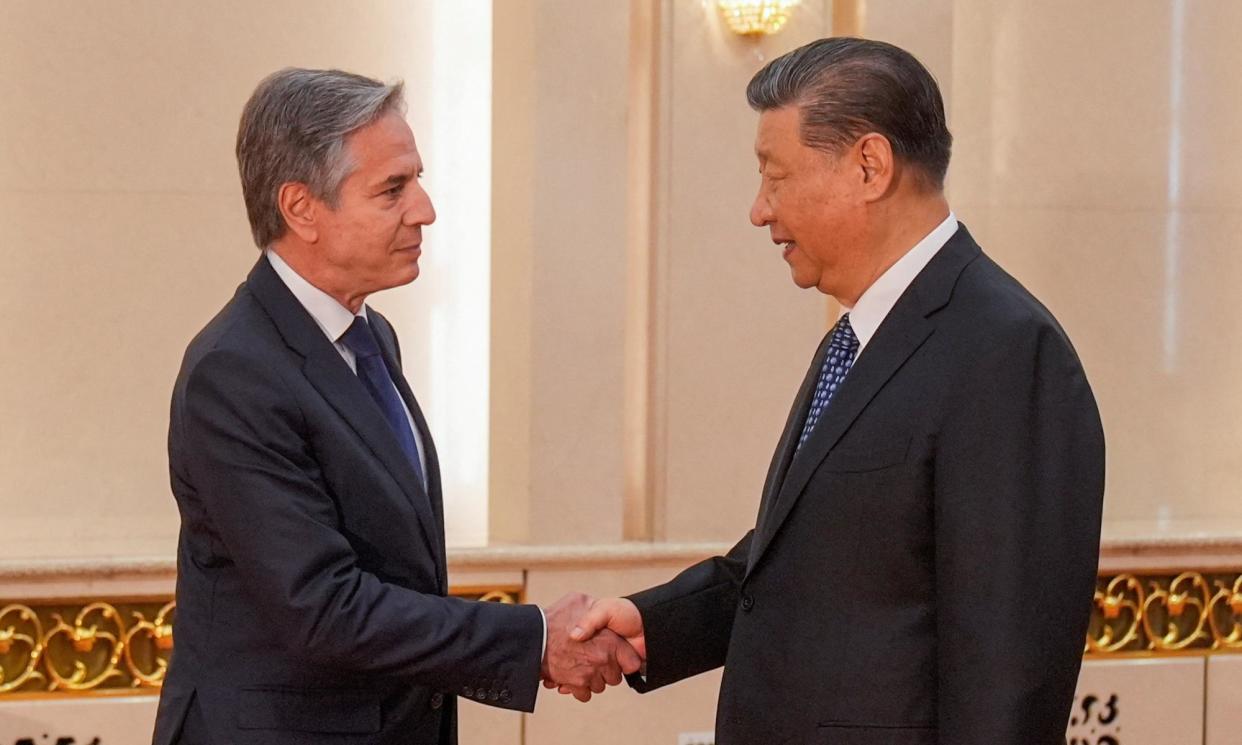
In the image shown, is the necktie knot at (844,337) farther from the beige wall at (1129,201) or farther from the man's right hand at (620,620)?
the beige wall at (1129,201)

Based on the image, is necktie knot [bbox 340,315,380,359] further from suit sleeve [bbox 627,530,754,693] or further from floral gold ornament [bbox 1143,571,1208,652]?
floral gold ornament [bbox 1143,571,1208,652]

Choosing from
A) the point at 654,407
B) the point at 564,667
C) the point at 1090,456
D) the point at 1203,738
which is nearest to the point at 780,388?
the point at 654,407

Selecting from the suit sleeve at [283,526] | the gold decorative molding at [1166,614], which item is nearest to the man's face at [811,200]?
the suit sleeve at [283,526]

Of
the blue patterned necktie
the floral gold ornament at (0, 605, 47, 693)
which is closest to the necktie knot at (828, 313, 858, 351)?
the blue patterned necktie

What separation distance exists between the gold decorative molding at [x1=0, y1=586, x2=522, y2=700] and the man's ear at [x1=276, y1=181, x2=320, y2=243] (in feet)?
6.29

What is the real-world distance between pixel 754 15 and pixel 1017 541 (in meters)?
2.96

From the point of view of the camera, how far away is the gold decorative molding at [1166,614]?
5070 millimetres

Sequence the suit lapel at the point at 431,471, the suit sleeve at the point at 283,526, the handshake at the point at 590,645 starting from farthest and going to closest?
the handshake at the point at 590,645 → the suit lapel at the point at 431,471 → the suit sleeve at the point at 283,526

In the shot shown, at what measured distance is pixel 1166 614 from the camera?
514cm

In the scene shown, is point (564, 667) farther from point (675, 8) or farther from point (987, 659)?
point (675, 8)

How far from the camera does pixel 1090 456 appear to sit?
2275mm

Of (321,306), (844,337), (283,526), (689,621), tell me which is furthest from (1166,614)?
(283,526)

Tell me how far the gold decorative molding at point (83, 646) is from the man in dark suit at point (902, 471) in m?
2.30

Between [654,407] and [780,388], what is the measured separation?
399mm
